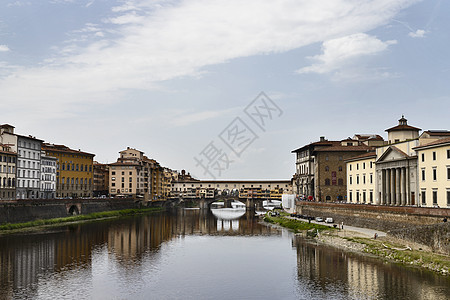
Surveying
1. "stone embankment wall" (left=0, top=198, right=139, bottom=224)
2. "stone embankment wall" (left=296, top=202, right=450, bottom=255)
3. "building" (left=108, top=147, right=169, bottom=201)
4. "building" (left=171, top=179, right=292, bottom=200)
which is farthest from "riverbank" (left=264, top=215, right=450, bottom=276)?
"building" (left=171, top=179, right=292, bottom=200)

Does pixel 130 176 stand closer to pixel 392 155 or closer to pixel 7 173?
pixel 7 173

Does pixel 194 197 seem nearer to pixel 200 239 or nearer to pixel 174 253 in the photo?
pixel 200 239

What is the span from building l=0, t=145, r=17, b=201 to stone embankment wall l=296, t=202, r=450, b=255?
56131 millimetres

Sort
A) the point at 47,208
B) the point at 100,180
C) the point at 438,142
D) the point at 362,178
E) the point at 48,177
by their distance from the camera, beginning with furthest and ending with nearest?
the point at 100,180 < the point at 48,177 < the point at 47,208 < the point at 362,178 < the point at 438,142

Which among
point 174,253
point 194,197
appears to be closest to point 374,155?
point 174,253

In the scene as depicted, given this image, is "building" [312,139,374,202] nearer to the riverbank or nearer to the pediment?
the pediment

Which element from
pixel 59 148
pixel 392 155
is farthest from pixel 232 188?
pixel 392 155

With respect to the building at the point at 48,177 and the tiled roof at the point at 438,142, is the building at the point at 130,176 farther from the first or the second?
the tiled roof at the point at 438,142

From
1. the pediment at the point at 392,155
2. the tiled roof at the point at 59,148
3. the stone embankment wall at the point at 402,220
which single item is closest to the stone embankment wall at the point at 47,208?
the tiled roof at the point at 59,148

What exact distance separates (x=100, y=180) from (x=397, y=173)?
115270mm

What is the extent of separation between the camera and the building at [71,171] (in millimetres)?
110562

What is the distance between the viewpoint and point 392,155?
62125mm

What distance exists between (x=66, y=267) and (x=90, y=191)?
8655 centimetres

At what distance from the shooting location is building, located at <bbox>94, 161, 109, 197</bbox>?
14885 centimetres
